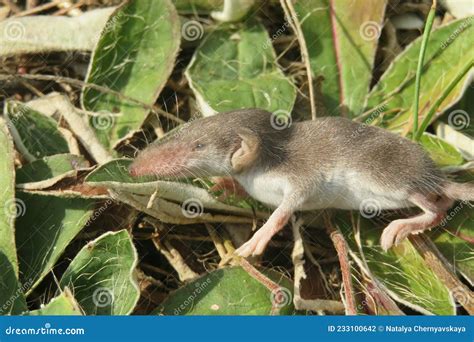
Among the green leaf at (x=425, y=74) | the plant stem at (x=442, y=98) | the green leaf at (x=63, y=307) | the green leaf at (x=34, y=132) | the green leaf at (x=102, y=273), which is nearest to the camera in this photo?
the green leaf at (x=63, y=307)

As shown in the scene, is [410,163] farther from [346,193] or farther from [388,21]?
[388,21]

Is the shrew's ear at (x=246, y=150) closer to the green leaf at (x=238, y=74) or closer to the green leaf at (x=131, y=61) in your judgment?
the green leaf at (x=238, y=74)

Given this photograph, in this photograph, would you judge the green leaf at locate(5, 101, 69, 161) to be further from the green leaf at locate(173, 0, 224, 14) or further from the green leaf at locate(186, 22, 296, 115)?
the green leaf at locate(173, 0, 224, 14)

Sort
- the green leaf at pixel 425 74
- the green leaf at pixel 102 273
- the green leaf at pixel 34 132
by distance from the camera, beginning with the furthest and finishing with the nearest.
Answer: the green leaf at pixel 425 74
the green leaf at pixel 34 132
the green leaf at pixel 102 273

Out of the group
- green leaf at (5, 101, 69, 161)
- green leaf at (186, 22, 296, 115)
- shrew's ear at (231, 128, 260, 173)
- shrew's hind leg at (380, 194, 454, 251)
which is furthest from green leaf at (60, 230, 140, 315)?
shrew's hind leg at (380, 194, 454, 251)

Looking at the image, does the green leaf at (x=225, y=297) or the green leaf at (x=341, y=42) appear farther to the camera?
the green leaf at (x=341, y=42)

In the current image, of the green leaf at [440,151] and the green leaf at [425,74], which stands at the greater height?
the green leaf at [425,74]

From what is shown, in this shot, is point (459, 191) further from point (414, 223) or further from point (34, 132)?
point (34, 132)

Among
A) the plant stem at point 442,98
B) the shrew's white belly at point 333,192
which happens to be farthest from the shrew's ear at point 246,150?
the plant stem at point 442,98
